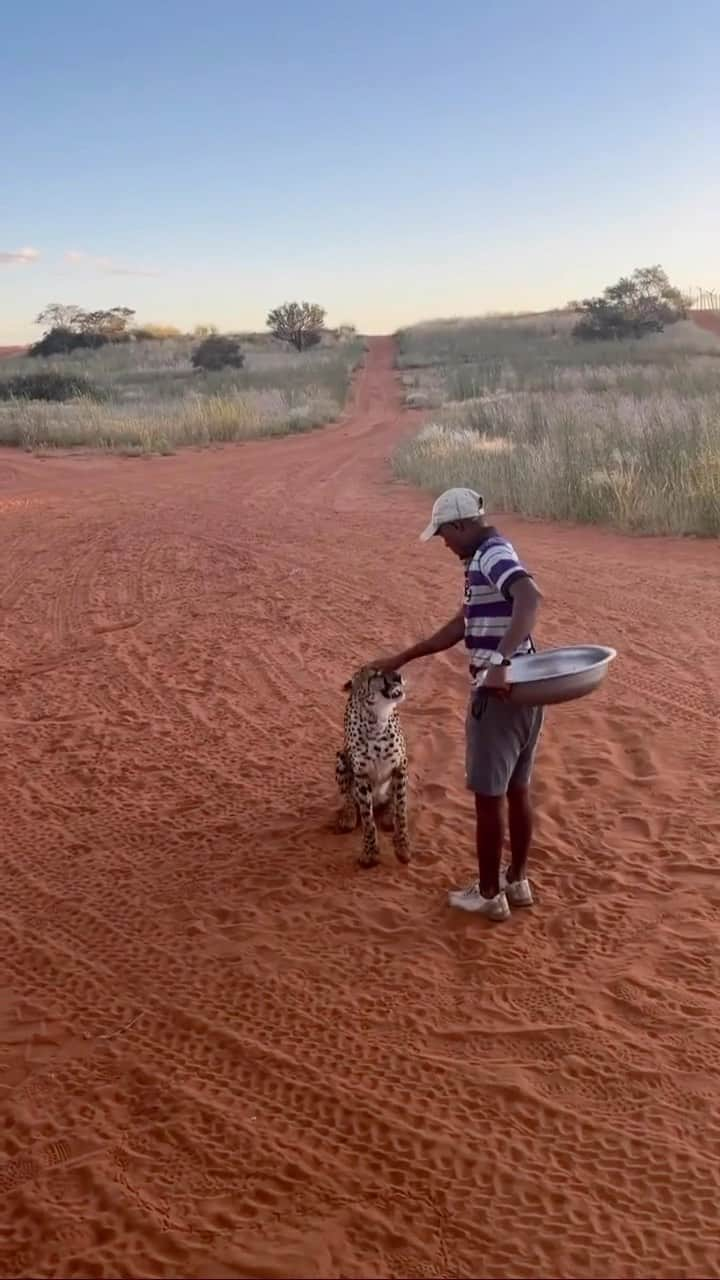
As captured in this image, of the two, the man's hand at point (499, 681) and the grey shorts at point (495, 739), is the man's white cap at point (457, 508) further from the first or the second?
the grey shorts at point (495, 739)

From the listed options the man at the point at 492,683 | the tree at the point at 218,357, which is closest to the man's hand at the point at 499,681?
the man at the point at 492,683

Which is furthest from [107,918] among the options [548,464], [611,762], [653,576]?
[548,464]

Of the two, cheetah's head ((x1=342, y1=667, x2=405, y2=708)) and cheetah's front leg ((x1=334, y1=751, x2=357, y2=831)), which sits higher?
cheetah's head ((x1=342, y1=667, x2=405, y2=708))

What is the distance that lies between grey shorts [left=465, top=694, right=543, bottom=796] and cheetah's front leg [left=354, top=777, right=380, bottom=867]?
718 mm

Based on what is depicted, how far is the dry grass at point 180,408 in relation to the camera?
73.4 feet

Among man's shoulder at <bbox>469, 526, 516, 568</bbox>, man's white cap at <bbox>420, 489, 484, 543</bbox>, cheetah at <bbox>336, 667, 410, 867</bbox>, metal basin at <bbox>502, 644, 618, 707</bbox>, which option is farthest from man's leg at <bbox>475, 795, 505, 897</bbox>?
man's white cap at <bbox>420, 489, 484, 543</bbox>

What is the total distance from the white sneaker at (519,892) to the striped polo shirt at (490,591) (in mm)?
1058

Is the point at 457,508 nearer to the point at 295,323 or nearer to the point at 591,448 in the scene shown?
the point at 591,448

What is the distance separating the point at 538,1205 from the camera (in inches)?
116

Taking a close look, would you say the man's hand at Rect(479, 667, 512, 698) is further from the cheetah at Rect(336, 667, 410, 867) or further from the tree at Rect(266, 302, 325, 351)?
the tree at Rect(266, 302, 325, 351)

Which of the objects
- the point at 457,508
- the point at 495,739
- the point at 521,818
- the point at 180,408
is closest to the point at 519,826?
the point at 521,818

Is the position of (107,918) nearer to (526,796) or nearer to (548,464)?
(526,796)

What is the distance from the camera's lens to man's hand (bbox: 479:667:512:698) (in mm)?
3777

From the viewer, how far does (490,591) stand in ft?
12.8
